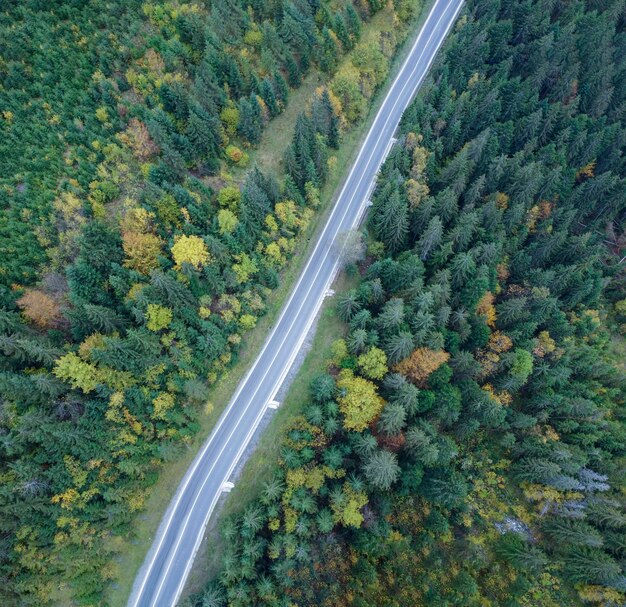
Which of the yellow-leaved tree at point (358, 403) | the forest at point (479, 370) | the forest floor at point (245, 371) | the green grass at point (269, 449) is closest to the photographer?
the forest at point (479, 370)

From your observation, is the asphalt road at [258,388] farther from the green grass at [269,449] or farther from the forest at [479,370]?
the forest at [479,370]

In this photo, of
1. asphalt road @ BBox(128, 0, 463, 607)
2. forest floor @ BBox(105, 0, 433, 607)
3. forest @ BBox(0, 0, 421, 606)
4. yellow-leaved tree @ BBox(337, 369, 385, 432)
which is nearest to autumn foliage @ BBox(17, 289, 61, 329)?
forest @ BBox(0, 0, 421, 606)

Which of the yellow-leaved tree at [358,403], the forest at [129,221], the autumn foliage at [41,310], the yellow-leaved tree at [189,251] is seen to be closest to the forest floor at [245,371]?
the forest at [129,221]

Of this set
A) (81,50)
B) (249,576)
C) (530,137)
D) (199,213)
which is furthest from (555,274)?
(81,50)

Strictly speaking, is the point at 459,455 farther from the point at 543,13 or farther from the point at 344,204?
the point at 543,13

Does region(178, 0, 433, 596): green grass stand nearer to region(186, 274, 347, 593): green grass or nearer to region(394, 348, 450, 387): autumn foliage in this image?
region(186, 274, 347, 593): green grass

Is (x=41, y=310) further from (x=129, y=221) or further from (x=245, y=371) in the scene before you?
(x=245, y=371)
